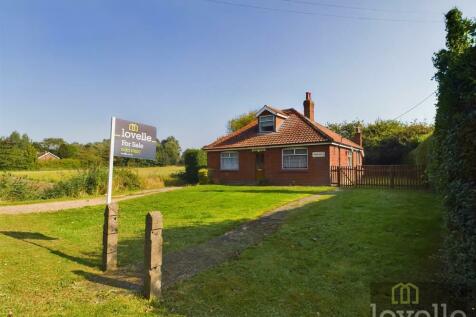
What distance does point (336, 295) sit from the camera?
4320mm

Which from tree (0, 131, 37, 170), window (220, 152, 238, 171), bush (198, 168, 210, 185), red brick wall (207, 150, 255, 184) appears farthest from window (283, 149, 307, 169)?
tree (0, 131, 37, 170)

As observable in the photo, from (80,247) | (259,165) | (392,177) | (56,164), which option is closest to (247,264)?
(80,247)

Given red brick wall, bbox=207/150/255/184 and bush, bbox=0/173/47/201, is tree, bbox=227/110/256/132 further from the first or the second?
bush, bbox=0/173/47/201

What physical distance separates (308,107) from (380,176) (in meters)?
10.6

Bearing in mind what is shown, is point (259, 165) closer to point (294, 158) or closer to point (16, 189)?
point (294, 158)

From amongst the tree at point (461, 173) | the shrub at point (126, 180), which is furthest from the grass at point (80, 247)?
the shrub at point (126, 180)

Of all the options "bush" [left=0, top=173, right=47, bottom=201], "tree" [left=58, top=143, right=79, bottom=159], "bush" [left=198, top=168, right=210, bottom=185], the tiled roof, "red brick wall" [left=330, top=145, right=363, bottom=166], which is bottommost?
"bush" [left=0, top=173, right=47, bottom=201]

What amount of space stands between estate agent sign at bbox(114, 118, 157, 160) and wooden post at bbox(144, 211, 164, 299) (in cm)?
276

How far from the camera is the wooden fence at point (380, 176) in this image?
17.0 metres

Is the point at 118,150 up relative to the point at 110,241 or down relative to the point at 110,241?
up

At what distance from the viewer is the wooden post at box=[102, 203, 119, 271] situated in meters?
5.55

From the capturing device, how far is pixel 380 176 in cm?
1867

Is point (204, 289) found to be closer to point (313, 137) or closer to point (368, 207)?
point (368, 207)

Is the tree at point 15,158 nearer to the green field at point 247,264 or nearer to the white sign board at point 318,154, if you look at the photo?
the white sign board at point 318,154
